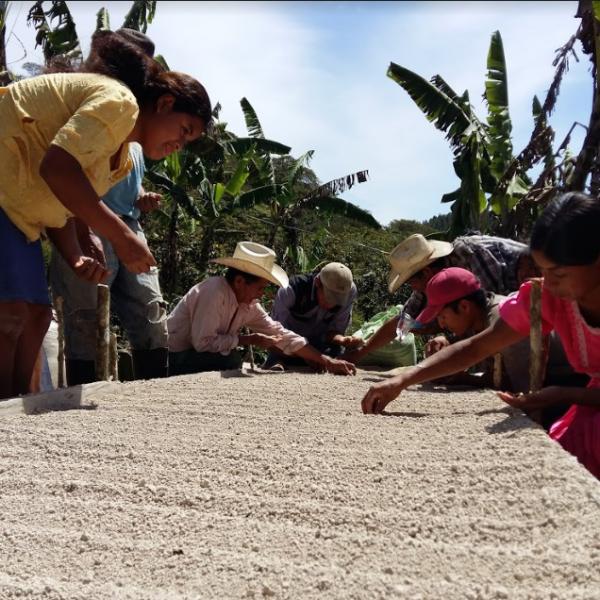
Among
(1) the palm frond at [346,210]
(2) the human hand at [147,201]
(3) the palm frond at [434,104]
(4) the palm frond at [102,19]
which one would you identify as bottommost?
(2) the human hand at [147,201]

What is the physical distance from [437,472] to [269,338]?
2784 millimetres

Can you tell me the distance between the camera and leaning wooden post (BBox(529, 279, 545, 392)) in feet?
7.95

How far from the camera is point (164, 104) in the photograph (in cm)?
275

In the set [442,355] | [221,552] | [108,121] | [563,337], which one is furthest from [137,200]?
[221,552]

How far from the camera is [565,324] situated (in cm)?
235

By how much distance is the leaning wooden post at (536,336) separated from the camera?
95.3 inches

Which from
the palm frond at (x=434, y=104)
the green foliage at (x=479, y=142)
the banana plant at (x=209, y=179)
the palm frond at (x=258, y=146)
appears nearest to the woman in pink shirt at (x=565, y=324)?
the green foliage at (x=479, y=142)

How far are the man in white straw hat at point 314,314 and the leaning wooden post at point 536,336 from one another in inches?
95.1

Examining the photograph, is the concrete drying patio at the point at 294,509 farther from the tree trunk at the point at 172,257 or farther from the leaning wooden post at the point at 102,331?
the tree trunk at the point at 172,257

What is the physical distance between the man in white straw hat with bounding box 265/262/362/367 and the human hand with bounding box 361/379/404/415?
2427 mm

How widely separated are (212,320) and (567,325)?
235 cm

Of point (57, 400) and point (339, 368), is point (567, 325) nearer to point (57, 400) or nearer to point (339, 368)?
point (57, 400)

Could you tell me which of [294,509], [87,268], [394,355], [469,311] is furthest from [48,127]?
[394,355]

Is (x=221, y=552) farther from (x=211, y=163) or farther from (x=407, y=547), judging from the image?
(x=211, y=163)
